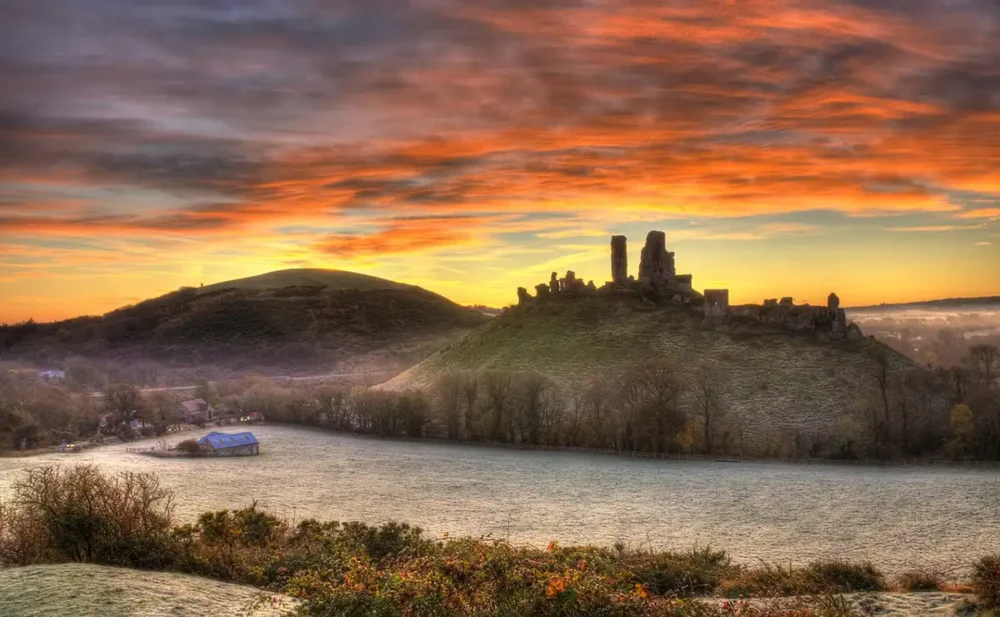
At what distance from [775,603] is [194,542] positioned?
15175mm

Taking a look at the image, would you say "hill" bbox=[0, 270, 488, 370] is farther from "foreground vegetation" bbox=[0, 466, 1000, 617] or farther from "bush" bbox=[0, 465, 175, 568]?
"bush" bbox=[0, 465, 175, 568]

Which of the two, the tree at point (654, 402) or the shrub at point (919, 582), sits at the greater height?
the tree at point (654, 402)

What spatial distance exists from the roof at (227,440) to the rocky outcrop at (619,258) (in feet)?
188

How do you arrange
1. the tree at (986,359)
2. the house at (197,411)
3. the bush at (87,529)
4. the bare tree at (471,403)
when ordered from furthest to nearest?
the house at (197,411)
the bare tree at (471,403)
the tree at (986,359)
the bush at (87,529)

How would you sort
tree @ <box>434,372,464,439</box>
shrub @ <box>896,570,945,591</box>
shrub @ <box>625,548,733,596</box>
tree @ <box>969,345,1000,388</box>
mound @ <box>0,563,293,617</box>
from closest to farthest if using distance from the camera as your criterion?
mound @ <box>0,563,293,617</box>, shrub @ <box>896,570,945,591</box>, shrub @ <box>625,548,733,596</box>, tree @ <box>969,345,1000,388</box>, tree @ <box>434,372,464,439</box>

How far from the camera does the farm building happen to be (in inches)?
2442

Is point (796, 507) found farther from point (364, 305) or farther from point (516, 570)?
point (364, 305)

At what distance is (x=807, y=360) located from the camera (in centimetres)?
7325

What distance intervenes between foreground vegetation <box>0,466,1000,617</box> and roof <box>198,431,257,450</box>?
1427 inches

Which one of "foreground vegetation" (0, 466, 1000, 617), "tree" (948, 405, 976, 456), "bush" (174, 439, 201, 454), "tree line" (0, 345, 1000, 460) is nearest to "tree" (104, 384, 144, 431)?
"tree line" (0, 345, 1000, 460)

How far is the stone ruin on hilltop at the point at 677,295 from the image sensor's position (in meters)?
80.5

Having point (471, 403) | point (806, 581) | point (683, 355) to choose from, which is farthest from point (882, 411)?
point (806, 581)

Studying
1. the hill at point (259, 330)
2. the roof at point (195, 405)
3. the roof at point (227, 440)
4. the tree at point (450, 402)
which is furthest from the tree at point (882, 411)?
the hill at point (259, 330)

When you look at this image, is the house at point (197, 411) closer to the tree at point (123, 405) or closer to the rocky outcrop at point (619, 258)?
the tree at point (123, 405)
